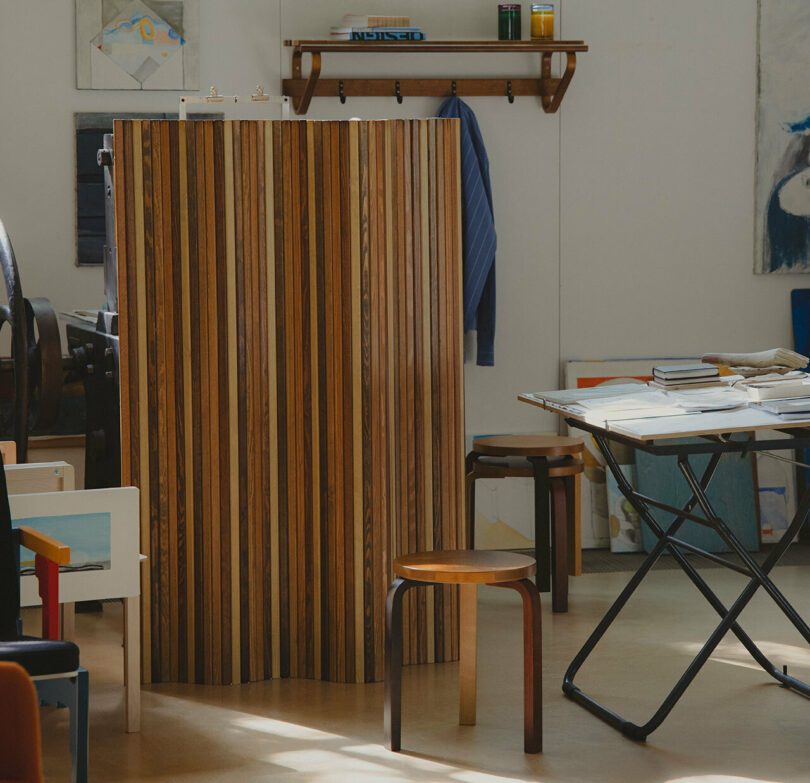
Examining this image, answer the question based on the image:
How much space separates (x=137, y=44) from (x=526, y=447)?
2.46 metres

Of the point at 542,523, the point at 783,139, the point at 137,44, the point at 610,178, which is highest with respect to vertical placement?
the point at 137,44

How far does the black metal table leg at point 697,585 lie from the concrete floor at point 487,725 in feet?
0.15

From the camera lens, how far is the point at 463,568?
3.23 m

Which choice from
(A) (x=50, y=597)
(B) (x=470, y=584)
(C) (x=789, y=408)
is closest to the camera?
(A) (x=50, y=597)

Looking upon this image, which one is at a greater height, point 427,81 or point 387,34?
point 387,34

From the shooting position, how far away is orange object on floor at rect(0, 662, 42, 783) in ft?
7.07

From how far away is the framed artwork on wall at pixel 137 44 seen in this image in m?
5.11

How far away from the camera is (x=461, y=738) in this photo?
10.9 feet

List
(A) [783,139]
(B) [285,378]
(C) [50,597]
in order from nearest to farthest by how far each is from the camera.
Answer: (C) [50,597], (B) [285,378], (A) [783,139]

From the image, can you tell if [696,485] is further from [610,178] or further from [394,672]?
[610,178]

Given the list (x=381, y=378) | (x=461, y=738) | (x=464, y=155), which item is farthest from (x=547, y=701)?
(x=464, y=155)

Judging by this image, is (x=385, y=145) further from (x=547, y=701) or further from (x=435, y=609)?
(x=547, y=701)

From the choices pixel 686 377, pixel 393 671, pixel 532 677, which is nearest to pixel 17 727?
pixel 393 671

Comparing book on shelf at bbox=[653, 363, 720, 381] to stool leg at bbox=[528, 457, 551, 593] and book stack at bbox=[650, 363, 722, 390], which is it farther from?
stool leg at bbox=[528, 457, 551, 593]
